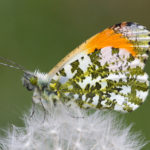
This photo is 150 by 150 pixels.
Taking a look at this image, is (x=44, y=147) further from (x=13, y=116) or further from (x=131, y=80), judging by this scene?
(x=13, y=116)

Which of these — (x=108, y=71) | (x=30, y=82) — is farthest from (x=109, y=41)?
(x=30, y=82)

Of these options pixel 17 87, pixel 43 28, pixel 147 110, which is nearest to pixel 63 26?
pixel 43 28

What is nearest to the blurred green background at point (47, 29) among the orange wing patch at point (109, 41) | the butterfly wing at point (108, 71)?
the butterfly wing at point (108, 71)

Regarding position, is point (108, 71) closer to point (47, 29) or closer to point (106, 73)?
point (106, 73)

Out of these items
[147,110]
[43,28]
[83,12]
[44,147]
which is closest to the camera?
[44,147]

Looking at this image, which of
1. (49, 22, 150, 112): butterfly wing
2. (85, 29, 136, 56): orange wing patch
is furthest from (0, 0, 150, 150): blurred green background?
(85, 29, 136, 56): orange wing patch

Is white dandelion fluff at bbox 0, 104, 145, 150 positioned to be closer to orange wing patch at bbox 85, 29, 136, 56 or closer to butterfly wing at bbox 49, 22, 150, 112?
butterfly wing at bbox 49, 22, 150, 112

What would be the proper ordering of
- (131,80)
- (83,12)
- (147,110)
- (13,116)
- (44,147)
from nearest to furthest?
(44,147) < (131,80) < (13,116) < (147,110) < (83,12)
